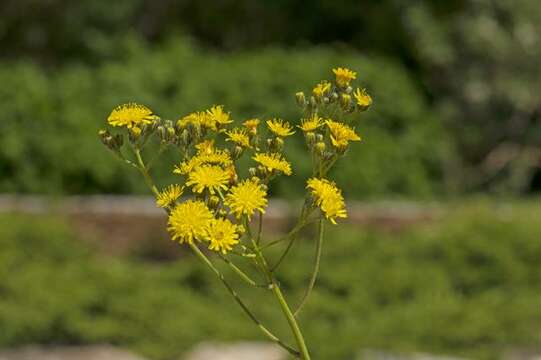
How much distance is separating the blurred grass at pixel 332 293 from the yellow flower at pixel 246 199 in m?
A: 3.68

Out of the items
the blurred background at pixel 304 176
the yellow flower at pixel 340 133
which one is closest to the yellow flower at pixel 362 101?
the yellow flower at pixel 340 133

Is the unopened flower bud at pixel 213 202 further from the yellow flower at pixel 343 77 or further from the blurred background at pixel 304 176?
the blurred background at pixel 304 176

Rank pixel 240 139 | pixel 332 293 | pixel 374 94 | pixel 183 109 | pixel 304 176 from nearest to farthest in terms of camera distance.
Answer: pixel 240 139
pixel 332 293
pixel 304 176
pixel 183 109
pixel 374 94

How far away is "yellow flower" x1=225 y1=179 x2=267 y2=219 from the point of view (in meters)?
2.08

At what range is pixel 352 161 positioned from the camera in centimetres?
994

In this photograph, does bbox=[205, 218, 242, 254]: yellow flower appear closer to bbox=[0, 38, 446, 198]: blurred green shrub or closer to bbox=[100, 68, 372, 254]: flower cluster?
bbox=[100, 68, 372, 254]: flower cluster

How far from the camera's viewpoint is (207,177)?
208 centimetres

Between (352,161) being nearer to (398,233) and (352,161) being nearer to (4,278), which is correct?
(398,233)

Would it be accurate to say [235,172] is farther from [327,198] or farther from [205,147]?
[327,198]

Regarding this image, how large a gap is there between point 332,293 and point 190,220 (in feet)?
17.7

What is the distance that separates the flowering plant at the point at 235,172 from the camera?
2.03m

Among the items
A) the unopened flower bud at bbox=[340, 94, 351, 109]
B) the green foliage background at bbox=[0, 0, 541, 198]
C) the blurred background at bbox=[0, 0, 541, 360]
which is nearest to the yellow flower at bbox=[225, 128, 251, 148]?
the unopened flower bud at bbox=[340, 94, 351, 109]

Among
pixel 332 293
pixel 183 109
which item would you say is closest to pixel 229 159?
pixel 332 293

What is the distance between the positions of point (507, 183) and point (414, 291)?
407cm
